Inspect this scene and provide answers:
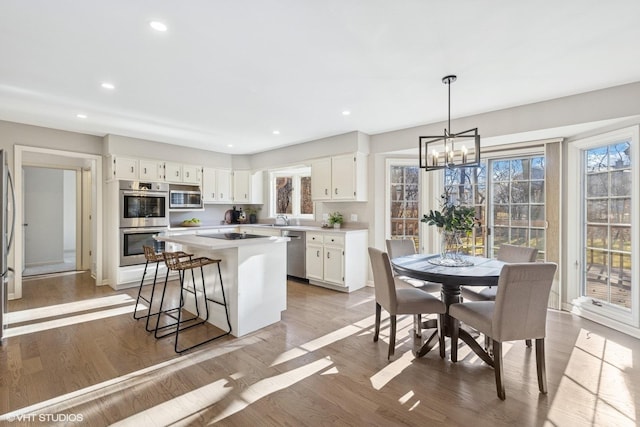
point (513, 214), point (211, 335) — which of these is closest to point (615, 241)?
point (513, 214)

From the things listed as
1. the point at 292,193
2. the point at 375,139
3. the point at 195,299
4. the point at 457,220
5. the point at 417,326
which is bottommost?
the point at 417,326

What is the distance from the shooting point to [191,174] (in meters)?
5.65

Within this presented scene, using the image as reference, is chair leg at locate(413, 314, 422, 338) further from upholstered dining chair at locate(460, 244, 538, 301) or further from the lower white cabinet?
the lower white cabinet

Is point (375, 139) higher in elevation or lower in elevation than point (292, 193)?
higher

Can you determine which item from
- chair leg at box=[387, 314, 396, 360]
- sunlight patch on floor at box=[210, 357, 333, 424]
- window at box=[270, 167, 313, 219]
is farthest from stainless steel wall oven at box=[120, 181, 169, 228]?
chair leg at box=[387, 314, 396, 360]

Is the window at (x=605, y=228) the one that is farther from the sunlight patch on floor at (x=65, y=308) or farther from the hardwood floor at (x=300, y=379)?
the sunlight patch on floor at (x=65, y=308)

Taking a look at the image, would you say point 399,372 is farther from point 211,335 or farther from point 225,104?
point 225,104

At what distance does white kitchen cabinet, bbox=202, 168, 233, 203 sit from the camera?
591cm

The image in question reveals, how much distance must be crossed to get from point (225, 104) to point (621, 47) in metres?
3.55

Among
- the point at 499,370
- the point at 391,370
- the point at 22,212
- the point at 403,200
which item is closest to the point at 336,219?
the point at 403,200

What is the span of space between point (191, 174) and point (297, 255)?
2514 millimetres

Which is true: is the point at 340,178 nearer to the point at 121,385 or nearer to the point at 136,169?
the point at 136,169

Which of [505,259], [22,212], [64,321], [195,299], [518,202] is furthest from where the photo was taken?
[22,212]

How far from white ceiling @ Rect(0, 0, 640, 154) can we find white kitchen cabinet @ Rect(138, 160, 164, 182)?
125cm
